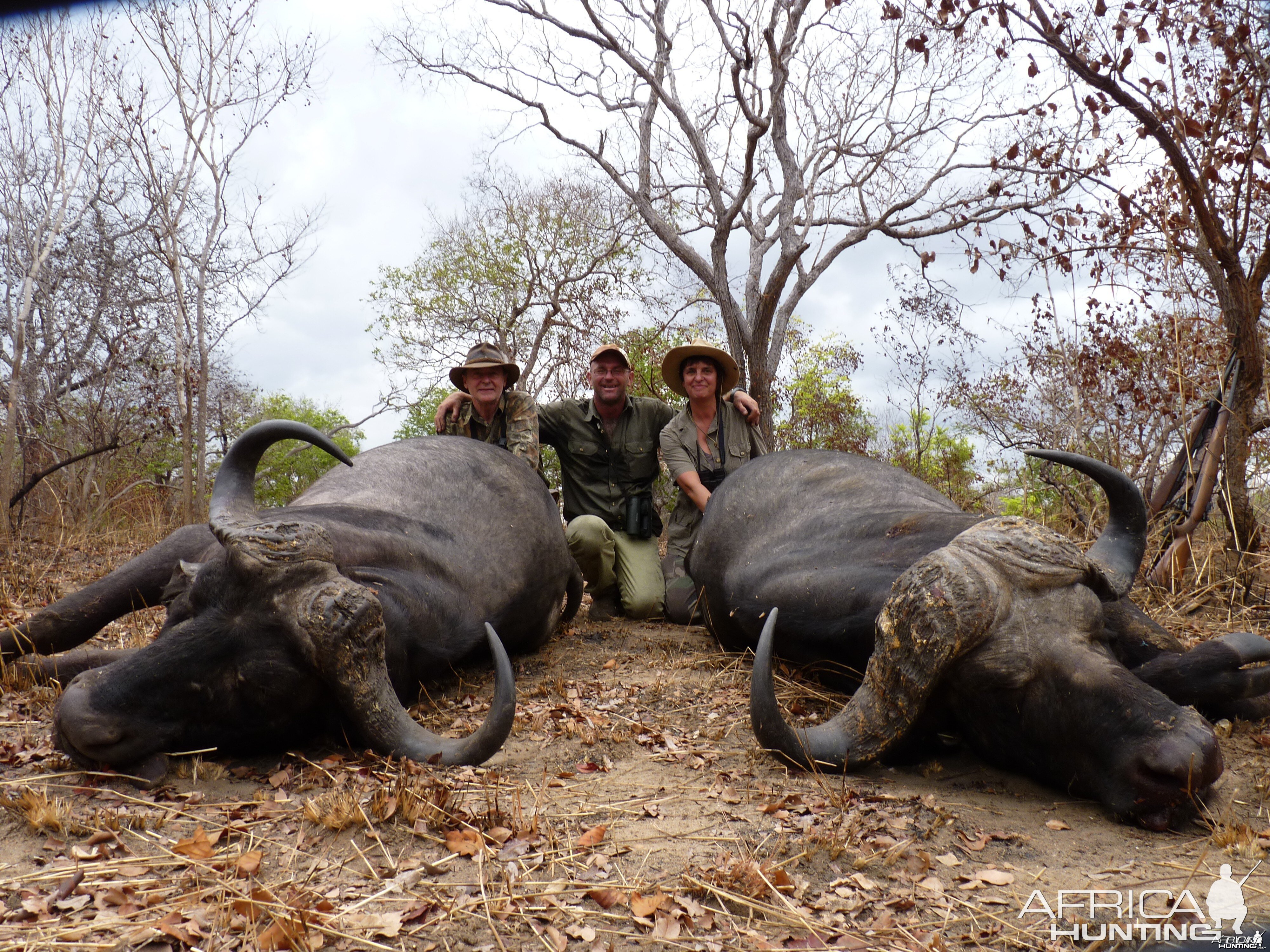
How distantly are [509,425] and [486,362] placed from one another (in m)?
0.56

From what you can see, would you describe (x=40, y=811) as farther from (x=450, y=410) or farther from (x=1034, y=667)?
(x=450, y=410)

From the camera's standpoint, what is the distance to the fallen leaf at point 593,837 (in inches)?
103

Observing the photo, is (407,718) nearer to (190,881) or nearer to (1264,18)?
(190,881)

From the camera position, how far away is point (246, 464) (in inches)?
155

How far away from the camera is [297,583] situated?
332 cm

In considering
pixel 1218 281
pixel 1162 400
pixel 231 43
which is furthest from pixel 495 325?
pixel 1218 281

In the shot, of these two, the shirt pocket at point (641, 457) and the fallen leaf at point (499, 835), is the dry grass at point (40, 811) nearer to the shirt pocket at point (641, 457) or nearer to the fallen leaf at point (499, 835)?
the fallen leaf at point (499, 835)

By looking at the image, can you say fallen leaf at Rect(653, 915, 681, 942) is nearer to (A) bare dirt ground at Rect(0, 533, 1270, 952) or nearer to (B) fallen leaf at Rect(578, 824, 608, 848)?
(A) bare dirt ground at Rect(0, 533, 1270, 952)

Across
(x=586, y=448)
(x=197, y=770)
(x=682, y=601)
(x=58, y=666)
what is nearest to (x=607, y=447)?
(x=586, y=448)

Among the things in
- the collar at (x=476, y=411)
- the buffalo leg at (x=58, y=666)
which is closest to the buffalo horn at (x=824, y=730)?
the buffalo leg at (x=58, y=666)

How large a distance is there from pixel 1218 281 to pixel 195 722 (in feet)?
21.1

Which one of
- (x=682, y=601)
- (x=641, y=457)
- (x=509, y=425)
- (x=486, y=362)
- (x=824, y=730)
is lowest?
(x=824, y=730)

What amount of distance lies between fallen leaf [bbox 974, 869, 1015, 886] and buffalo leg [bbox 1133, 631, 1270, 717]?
4.07ft

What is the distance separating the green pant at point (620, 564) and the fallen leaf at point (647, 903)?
4.85 meters
